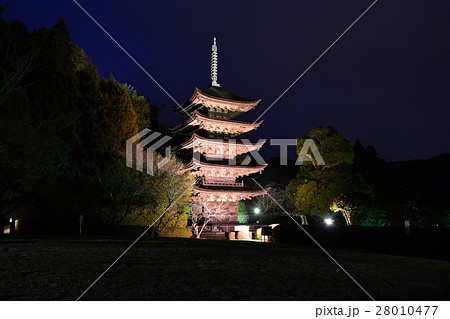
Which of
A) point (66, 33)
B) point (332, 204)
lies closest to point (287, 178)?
point (332, 204)

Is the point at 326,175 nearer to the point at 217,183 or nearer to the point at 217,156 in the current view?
the point at 217,183

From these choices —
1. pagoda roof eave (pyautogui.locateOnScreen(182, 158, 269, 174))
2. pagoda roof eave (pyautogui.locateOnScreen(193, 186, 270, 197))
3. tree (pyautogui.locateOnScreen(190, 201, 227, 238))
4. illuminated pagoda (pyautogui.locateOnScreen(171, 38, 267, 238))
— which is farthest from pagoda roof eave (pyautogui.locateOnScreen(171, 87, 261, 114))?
tree (pyautogui.locateOnScreen(190, 201, 227, 238))

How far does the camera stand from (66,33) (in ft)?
76.4

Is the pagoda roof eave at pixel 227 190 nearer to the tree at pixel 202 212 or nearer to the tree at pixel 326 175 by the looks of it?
the tree at pixel 202 212

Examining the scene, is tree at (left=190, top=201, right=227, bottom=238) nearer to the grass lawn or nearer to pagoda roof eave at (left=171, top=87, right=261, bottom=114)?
pagoda roof eave at (left=171, top=87, right=261, bottom=114)

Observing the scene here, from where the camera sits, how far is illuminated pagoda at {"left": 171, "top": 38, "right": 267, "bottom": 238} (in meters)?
26.9

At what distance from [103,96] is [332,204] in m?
20.4

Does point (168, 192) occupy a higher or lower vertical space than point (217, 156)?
lower

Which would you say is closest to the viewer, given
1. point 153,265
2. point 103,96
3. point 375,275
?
point 375,275

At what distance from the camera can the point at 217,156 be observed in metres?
29.1

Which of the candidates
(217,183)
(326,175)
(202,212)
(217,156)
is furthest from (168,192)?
(326,175)

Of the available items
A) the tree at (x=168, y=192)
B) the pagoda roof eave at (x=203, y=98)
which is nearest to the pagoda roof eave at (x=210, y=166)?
the tree at (x=168, y=192)

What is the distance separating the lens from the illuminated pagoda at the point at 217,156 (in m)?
26.9
